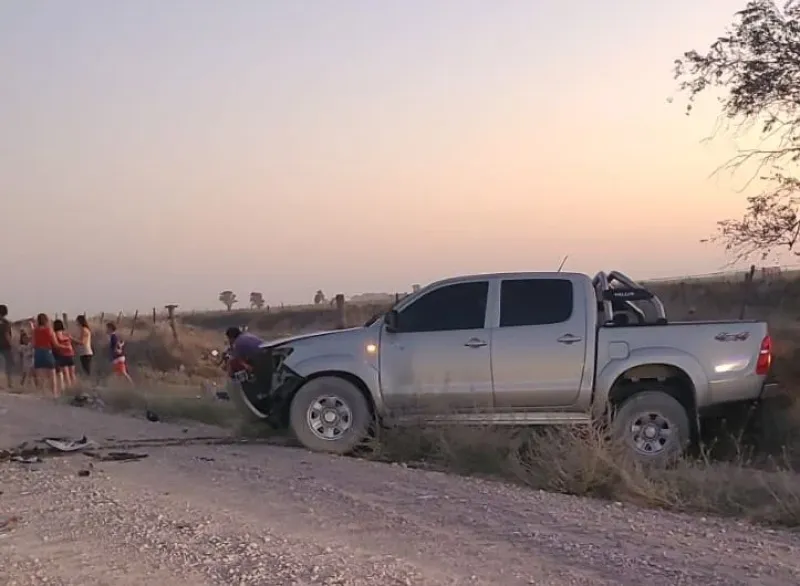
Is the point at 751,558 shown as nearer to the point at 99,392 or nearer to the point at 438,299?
the point at 438,299

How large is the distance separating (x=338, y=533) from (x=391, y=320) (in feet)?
12.8

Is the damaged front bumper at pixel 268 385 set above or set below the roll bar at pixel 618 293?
below

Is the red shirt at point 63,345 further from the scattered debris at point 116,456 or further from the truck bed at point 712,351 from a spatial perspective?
the truck bed at point 712,351

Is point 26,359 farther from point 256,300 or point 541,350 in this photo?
point 256,300

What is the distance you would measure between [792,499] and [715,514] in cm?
56

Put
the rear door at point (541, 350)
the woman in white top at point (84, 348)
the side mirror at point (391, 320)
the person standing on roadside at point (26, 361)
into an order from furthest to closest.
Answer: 1. the woman in white top at point (84, 348)
2. the person standing on roadside at point (26, 361)
3. the side mirror at point (391, 320)
4. the rear door at point (541, 350)

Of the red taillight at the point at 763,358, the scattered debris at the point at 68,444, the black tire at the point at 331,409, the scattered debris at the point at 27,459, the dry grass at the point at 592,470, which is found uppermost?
the red taillight at the point at 763,358

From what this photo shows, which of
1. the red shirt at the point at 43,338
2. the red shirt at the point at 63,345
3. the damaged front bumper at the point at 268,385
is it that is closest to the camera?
the damaged front bumper at the point at 268,385

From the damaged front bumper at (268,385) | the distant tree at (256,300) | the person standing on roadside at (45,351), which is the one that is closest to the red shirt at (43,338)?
the person standing on roadside at (45,351)

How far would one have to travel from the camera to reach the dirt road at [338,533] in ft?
19.6

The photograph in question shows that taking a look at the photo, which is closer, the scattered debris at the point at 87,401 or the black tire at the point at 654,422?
the black tire at the point at 654,422

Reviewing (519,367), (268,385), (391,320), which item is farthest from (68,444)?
(519,367)

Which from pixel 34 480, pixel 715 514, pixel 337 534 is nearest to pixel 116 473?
pixel 34 480

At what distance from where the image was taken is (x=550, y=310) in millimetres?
10570
